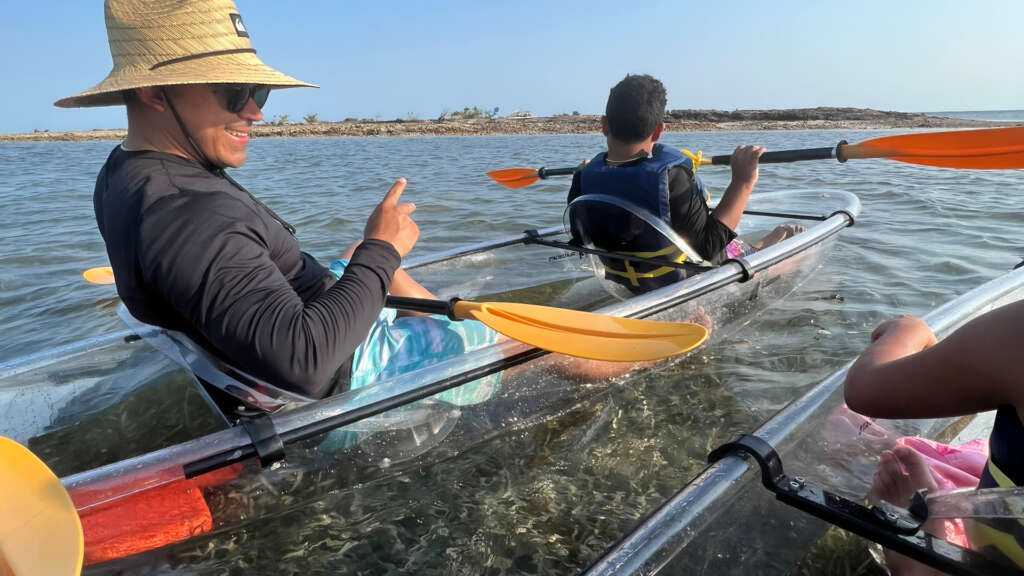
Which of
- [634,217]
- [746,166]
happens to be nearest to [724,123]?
[746,166]

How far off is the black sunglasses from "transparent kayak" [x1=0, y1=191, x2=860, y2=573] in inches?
34.7

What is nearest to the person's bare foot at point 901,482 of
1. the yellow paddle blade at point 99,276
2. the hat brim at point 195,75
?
the hat brim at point 195,75

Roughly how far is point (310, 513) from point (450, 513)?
1.64ft

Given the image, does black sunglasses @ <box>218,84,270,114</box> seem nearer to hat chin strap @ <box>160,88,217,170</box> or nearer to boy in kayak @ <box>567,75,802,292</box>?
hat chin strap @ <box>160,88,217,170</box>

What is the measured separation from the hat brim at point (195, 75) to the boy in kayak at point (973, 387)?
1714 mm

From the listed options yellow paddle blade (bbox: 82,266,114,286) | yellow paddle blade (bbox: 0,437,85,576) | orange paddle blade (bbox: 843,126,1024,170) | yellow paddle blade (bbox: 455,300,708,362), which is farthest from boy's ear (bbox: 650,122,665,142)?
yellow paddle blade (bbox: 82,266,114,286)

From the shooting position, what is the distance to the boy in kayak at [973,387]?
1.04m

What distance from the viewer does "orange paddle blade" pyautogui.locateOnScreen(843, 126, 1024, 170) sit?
9.11 ft

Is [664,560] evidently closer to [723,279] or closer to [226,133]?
[226,133]

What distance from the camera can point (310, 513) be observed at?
216 cm

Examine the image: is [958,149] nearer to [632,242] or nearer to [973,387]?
[632,242]

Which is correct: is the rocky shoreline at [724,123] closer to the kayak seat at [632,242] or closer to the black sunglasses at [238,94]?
the kayak seat at [632,242]

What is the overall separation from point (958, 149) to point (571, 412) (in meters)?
2.34

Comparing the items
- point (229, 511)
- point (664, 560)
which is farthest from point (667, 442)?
point (229, 511)
